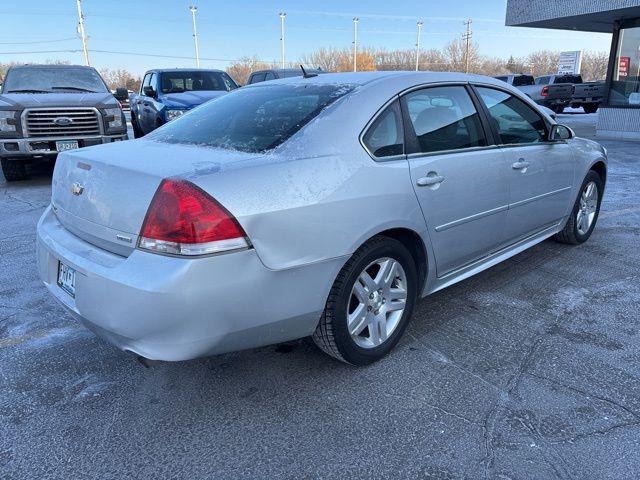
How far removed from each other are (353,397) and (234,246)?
1.05 m

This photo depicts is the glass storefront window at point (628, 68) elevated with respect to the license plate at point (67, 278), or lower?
elevated

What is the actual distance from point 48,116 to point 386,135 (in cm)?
710

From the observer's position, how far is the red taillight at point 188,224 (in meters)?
2.10

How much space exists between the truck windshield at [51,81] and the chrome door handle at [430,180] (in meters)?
8.18

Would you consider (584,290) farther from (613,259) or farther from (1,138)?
(1,138)

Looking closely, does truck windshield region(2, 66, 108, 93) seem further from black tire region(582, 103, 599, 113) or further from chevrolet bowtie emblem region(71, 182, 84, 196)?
black tire region(582, 103, 599, 113)

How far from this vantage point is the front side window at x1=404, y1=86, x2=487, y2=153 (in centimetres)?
306

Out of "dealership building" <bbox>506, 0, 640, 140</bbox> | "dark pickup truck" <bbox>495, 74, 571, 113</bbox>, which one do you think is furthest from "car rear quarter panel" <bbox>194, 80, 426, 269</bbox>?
"dark pickup truck" <bbox>495, 74, 571, 113</bbox>

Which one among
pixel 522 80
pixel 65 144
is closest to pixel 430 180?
pixel 65 144

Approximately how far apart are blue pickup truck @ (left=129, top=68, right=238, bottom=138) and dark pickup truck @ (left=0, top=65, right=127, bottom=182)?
1.26m

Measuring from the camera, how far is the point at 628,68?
1395 cm

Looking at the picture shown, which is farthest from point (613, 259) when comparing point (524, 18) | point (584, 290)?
point (524, 18)

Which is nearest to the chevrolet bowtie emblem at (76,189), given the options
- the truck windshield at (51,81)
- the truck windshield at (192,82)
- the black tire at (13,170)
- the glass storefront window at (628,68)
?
the black tire at (13,170)

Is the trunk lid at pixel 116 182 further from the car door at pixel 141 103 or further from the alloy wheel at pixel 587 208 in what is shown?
the car door at pixel 141 103
